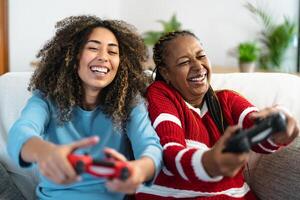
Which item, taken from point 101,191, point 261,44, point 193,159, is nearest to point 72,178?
point 193,159

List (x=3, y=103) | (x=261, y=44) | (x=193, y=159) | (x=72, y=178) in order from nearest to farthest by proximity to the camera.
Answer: (x=72, y=178) → (x=193, y=159) → (x=3, y=103) → (x=261, y=44)

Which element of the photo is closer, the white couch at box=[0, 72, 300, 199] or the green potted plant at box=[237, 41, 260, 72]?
the white couch at box=[0, 72, 300, 199]

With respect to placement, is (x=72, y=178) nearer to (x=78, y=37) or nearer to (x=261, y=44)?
(x=78, y=37)

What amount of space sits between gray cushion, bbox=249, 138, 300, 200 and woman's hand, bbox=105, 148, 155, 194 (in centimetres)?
54

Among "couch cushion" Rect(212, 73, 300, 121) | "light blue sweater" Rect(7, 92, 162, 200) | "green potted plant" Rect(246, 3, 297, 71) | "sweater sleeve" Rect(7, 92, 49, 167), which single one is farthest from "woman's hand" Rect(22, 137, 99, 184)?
"green potted plant" Rect(246, 3, 297, 71)

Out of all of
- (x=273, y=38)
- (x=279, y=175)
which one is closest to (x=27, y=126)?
(x=279, y=175)

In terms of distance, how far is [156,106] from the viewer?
1136 mm

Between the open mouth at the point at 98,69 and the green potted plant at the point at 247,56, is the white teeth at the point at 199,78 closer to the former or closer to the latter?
the open mouth at the point at 98,69

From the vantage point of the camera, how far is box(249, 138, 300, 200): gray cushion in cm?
115

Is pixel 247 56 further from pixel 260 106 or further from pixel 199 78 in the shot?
pixel 199 78

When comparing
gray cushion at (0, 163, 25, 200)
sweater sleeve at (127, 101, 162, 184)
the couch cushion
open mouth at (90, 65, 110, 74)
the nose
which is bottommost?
gray cushion at (0, 163, 25, 200)

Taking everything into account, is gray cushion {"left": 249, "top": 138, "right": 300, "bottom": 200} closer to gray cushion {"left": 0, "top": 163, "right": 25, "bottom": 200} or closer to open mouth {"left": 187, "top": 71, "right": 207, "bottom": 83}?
open mouth {"left": 187, "top": 71, "right": 207, "bottom": 83}

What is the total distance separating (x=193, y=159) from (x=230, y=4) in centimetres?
339

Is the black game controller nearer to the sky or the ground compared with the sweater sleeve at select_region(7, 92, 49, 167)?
nearer to the sky
